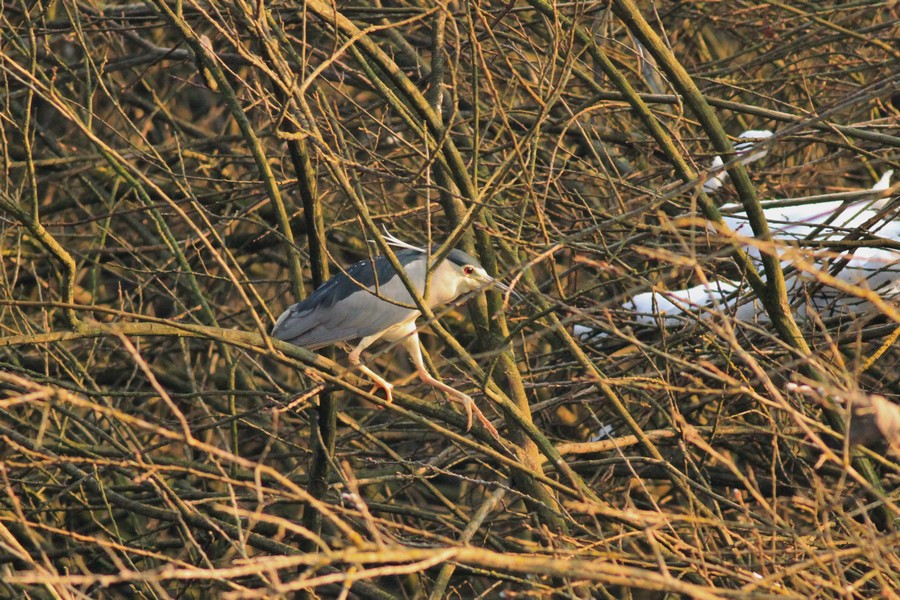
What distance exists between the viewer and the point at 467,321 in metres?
5.46

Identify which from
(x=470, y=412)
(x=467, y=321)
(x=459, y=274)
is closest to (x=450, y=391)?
(x=470, y=412)

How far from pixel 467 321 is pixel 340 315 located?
65.2 inches

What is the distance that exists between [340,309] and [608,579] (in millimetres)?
2363

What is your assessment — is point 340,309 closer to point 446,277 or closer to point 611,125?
point 446,277

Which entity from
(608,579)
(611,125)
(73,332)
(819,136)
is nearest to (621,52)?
(611,125)

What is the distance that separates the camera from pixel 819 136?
393 centimetres

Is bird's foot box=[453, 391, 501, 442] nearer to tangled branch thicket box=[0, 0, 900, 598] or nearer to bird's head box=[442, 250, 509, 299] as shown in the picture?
tangled branch thicket box=[0, 0, 900, 598]

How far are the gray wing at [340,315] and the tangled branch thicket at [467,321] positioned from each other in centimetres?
13

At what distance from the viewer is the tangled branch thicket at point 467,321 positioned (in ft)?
7.57

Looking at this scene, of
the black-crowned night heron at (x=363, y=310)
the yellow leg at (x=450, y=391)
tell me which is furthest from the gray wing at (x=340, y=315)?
the yellow leg at (x=450, y=391)

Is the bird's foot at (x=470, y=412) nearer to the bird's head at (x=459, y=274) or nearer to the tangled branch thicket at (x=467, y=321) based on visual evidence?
the tangled branch thicket at (x=467, y=321)

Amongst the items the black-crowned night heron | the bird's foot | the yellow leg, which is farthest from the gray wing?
the bird's foot

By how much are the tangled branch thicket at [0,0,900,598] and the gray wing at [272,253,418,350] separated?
0.42 ft

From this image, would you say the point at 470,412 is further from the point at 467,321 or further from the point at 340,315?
the point at 467,321
